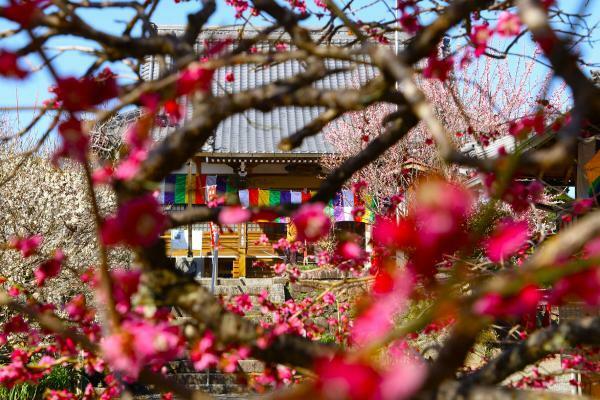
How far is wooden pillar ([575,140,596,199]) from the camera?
6.43m

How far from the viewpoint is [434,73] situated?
2721 mm

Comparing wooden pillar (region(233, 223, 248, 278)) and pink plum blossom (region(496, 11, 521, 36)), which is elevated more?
pink plum blossom (region(496, 11, 521, 36))

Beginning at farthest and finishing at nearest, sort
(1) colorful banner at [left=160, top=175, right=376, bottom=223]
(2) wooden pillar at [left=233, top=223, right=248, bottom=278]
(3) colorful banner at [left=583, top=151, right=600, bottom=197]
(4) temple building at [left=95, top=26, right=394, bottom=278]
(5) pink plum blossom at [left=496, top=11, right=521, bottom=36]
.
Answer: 1. (2) wooden pillar at [left=233, top=223, right=248, bottom=278]
2. (4) temple building at [left=95, top=26, right=394, bottom=278]
3. (1) colorful banner at [left=160, top=175, right=376, bottom=223]
4. (3) colorful banner at [left=583, top=151, right=600, bottom=197]
5. (5) pink plum blossom at [left=496, top=11, right=521, bottom=36]

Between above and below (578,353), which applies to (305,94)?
above

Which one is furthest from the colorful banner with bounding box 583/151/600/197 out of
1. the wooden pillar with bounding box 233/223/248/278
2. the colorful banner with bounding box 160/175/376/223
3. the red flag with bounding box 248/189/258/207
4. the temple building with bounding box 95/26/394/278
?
the wooden pillar with bounding box 233/223/248/278

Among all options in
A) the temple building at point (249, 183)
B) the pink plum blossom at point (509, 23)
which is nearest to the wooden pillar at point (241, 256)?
the temple building at point (249, 183)

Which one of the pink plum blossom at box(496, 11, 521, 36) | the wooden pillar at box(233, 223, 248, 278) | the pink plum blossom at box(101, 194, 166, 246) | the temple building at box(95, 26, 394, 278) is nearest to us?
the pink plum blossom at box(101, 194, 166, 246)

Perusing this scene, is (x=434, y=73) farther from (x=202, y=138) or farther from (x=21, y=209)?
(x=21, y=209)

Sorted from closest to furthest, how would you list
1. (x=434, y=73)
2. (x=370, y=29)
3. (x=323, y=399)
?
(x=323, y=399) → (x=434, y=73) → (x=370, y=29)

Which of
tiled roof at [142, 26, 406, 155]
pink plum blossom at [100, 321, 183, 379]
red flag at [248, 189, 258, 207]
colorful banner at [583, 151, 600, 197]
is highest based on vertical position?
tiled roof at [142, 26, 406, 155]

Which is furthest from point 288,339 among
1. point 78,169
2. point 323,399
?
point 78,169

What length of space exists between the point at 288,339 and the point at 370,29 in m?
2.10

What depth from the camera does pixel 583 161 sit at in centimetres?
650

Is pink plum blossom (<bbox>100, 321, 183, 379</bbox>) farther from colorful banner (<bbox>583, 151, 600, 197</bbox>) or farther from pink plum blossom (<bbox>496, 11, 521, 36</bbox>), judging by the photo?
colorful banner (<bbox>583, 151, 600, 197</bbox>)
